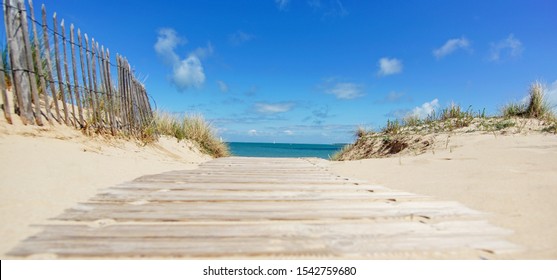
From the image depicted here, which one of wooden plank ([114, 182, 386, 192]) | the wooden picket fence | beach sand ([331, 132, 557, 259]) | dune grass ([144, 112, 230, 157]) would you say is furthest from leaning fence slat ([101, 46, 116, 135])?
beach sand ([331, 132, 557, 259])

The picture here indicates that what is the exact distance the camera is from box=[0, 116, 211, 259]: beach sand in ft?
5.35

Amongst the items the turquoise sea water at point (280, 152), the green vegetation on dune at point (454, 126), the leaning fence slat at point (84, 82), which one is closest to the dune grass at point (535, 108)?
the green vegetation on dune at point (454, 126)

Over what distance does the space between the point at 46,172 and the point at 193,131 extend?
24.5ft

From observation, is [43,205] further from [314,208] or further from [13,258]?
[314,208]

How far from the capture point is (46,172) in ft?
8.80

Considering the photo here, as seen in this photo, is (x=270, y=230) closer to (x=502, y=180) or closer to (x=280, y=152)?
(x=502, y=180)

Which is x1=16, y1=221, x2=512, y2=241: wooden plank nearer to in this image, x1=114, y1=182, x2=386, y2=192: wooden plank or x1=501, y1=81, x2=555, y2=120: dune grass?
x1=114, y1=182, x2=386, y2=192: wooden plank

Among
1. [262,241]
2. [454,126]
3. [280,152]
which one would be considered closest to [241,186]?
[262,241]

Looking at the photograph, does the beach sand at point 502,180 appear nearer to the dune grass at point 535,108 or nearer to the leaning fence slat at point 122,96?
the dune grass at point 535,108

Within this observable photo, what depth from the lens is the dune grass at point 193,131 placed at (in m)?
9.00

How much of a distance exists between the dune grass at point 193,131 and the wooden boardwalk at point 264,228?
22.2ft

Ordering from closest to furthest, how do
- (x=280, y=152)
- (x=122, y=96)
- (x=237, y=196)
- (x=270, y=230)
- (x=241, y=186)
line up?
(x=270, y=230) < (x=237, y=196) < (x=241, y=186) < (x=122, y=96) < (x=280, y=152)

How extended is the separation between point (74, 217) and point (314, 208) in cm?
137

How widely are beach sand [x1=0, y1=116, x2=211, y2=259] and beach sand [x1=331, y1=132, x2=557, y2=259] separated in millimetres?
2391
